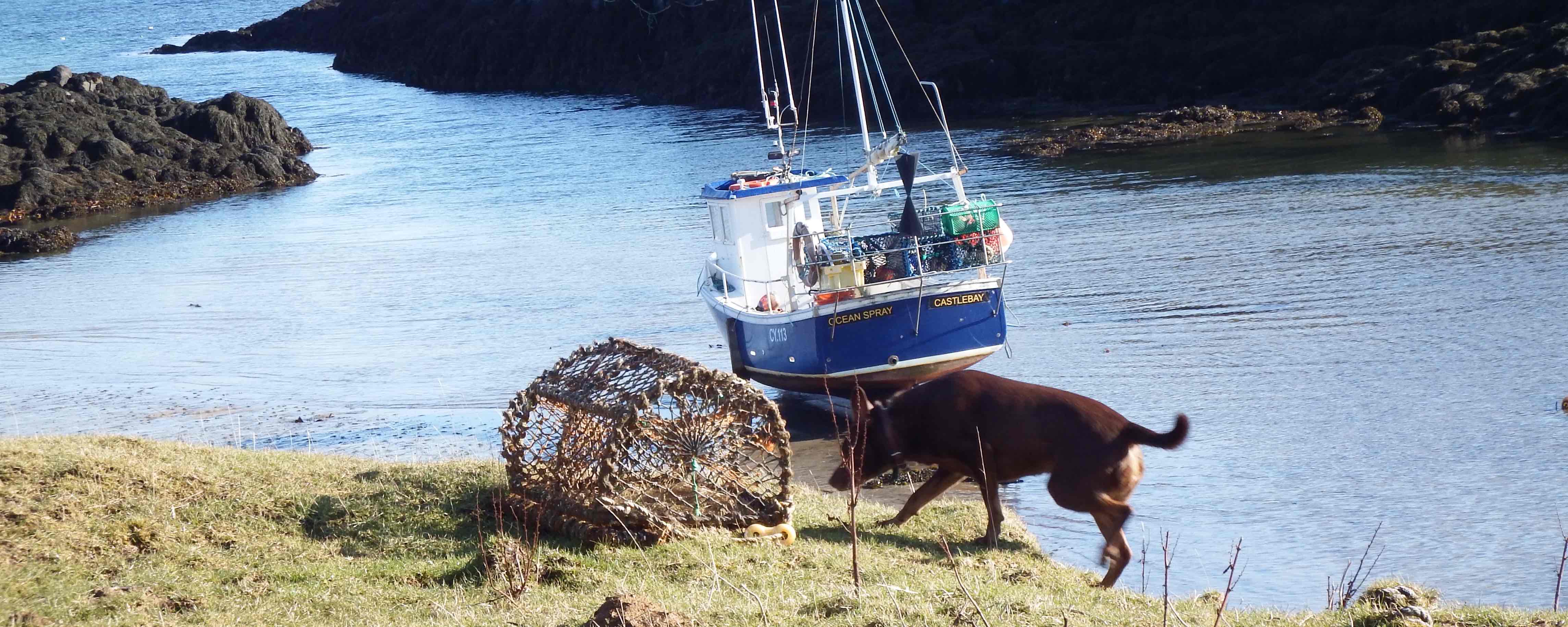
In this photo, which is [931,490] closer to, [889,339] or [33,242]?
[889,339]

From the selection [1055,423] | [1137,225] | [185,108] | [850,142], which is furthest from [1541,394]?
[185,108]

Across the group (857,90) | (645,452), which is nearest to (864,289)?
(857,90)

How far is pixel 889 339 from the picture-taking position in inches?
651

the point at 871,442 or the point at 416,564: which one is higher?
the point at 871,442

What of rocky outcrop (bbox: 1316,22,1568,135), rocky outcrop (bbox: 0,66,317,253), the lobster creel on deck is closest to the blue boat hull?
the lobster creel on deck

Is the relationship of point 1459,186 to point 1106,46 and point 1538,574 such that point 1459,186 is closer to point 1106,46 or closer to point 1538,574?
point 1538,574

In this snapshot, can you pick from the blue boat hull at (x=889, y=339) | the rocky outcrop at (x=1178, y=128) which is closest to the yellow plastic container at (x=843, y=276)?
the blue boat hull at (x=889, y=339)

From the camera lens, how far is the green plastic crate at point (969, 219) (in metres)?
16.5

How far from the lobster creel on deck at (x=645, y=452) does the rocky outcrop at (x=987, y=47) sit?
140ft

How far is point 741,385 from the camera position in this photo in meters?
8.39

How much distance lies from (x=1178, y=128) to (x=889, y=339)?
32638 millimetres

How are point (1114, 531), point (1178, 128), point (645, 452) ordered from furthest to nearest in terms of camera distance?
1. point (1178, 128)
2. point (645, 452)
3. point (1114, 531)

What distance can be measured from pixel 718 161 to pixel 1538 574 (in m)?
39.9

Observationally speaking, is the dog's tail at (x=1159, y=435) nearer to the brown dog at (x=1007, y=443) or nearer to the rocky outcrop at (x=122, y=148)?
the brown dog at (x=1007, y=443)
